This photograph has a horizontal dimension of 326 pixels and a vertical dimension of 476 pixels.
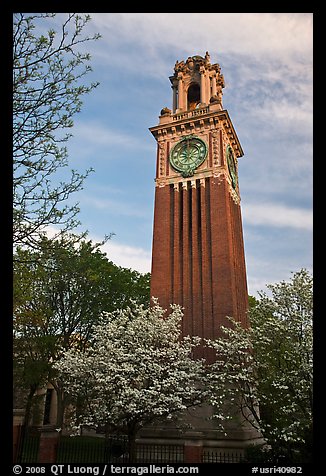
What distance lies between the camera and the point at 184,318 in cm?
2644

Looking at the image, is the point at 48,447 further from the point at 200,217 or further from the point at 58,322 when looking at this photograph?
the point at 200,217

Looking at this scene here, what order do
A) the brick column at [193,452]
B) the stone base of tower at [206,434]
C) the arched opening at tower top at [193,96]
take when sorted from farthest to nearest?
1. the arched opening at tower top at [193,96]
2. the stone base of tower at [206,434]
3. the brick column at [193,452]

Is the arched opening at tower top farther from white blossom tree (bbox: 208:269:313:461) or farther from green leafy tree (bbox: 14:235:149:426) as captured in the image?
white blossom tree (bbox: 208:269:313:461)

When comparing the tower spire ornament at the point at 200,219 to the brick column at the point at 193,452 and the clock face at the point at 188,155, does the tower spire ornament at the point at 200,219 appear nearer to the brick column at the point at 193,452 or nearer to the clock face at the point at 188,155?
the clock face at the point at 188,155

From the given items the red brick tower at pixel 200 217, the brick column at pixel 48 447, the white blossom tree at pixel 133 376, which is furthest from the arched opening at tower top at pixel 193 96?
the brick column at pixel 48 447

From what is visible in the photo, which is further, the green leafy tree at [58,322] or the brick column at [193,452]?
the green leafy tree at [58,322]

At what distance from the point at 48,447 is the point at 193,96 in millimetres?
32973

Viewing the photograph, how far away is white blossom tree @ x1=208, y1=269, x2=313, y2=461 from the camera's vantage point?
1480cm

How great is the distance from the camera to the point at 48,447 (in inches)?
587

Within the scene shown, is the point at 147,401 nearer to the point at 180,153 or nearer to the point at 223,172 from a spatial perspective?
the point at 223,172

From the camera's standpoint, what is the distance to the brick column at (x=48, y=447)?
14.8 metres

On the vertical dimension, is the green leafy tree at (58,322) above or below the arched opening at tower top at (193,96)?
below

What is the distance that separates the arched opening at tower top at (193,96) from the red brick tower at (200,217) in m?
1.73
